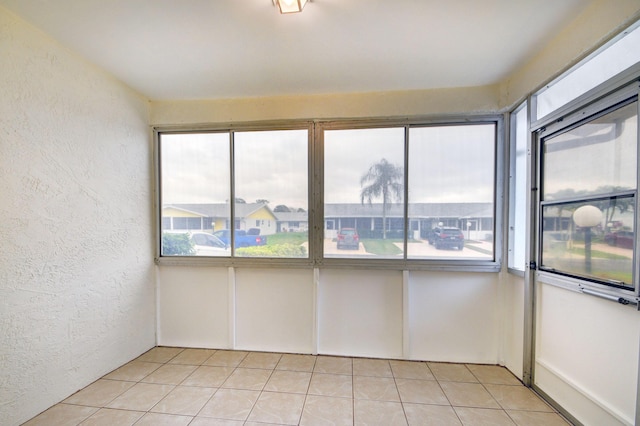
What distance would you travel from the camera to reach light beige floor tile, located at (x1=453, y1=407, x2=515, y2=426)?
171cm

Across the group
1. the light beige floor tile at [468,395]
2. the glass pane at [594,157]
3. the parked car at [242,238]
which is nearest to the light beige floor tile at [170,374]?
the parked car at [242,238]

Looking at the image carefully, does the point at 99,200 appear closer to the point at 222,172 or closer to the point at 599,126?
the point at 222,172

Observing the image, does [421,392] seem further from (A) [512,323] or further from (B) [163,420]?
(B) [163,420]

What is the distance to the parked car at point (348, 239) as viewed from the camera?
8.46 ft

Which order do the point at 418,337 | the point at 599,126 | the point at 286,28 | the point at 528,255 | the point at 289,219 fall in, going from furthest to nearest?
1. the point at 289,219
2. the point at 418,337
3. the point at 528,255
4. the point at 286,28
5. the point at 599,126

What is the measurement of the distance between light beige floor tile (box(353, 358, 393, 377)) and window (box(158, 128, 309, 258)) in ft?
3.81

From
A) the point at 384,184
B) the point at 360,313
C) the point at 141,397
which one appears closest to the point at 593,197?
the point at 384,184

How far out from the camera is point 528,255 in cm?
208

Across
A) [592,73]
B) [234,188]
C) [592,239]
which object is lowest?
[592,239]

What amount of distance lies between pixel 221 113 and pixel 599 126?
9.89 ft

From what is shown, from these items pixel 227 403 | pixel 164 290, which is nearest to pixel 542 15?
pixel 227 403

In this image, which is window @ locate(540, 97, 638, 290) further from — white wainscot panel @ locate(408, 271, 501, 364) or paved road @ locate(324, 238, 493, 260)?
white wainscot panel @ locate(408, 271, 501, 364)

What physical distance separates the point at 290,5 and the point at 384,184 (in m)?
1.63

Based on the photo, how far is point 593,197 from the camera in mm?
1566
